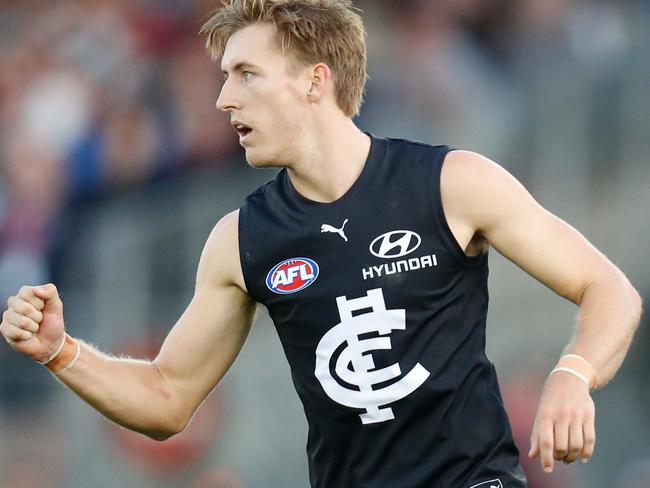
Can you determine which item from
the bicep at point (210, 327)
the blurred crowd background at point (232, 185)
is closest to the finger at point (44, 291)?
the bicep at point (210, 327)

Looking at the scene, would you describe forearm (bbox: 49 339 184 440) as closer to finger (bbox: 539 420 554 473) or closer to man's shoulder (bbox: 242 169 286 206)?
man's shoulder (bbox: 242 169 286 206)

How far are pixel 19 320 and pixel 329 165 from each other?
123 cm

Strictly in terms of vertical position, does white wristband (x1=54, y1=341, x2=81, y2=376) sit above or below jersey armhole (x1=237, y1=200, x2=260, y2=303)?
below

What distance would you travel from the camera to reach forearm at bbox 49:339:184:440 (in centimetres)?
488

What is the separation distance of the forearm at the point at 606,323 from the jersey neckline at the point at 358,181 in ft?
2.96

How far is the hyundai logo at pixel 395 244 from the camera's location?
15.4 ft

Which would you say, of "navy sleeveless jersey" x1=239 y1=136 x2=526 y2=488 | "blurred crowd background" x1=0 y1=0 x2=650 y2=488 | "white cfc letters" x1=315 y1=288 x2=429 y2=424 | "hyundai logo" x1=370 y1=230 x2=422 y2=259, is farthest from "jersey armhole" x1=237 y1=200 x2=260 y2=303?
"blurred crowd background" x1=0 y1=0 x2=650 y2=488

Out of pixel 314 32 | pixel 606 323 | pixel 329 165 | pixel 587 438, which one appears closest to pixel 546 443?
pixel 587 438

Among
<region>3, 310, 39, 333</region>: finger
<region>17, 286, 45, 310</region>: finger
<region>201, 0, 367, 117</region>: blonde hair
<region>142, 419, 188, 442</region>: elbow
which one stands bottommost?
<region>142, 419, 188, 442</region>: elbow

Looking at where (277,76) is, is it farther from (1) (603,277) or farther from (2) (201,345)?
(1) (603,277)

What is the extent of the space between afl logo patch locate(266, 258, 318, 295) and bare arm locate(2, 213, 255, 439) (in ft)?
0.49

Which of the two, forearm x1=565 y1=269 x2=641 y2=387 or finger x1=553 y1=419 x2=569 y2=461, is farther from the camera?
forearm x1=565 y1=269 x2=641 y2=387

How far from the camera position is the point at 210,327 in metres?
5.00

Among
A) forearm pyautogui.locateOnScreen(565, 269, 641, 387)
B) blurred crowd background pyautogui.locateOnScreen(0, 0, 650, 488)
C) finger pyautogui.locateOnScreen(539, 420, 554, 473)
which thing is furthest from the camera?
blurred crowd background pyautogui.locateOnScreen(0, 0, 650, 488)
